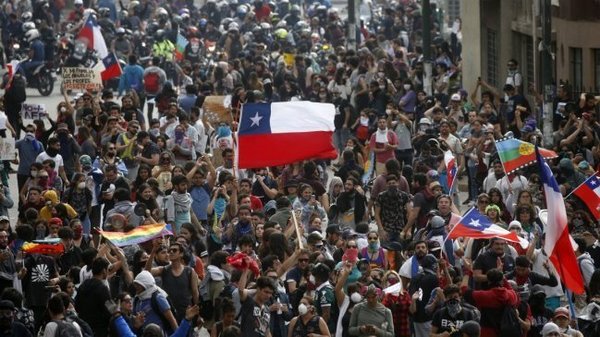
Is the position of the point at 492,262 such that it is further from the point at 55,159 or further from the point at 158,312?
the point at 55,159

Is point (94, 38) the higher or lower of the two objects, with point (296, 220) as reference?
lower

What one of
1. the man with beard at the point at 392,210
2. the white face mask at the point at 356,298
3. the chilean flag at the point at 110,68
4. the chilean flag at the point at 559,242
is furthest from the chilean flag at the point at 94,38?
the white face mask at the point at 356,298

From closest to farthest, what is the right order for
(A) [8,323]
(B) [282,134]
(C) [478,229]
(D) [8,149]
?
(A) [8,323], (C) [478,229], (B) [282,134], (D) [8,149]

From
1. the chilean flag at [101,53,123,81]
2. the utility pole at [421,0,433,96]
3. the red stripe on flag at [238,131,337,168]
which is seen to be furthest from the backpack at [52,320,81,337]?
the utility pole at [421,0,433,96]

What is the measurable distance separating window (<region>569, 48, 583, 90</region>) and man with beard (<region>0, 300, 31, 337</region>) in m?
16.2

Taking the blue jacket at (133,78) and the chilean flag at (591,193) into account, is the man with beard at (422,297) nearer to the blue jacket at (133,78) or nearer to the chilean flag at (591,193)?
the chilean flag at (591,193)

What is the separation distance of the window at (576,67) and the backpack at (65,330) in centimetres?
1643

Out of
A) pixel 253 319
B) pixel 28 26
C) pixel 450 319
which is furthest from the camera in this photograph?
pixel 28 26

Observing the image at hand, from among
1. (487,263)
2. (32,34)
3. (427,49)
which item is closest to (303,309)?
(487,263)

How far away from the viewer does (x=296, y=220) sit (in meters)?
20.4

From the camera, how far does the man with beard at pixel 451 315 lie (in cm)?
1719

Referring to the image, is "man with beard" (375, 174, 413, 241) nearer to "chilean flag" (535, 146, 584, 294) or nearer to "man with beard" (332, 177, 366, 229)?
"man with beard" (332, 177, 366, 229)

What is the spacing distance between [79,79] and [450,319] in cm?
1538

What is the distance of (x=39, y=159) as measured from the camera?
24797mm
